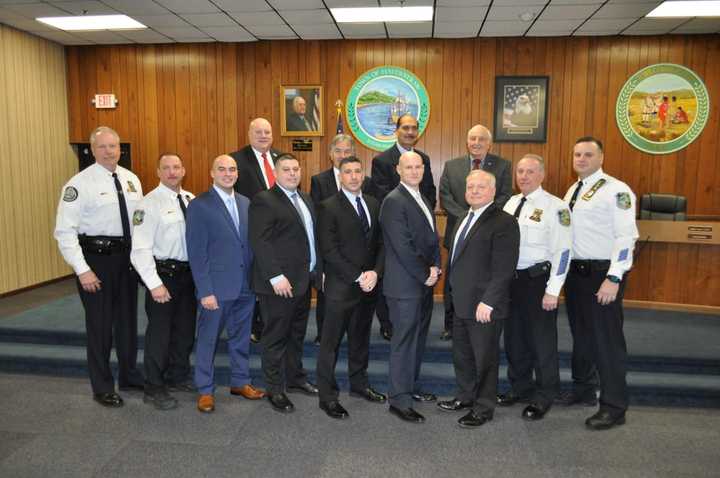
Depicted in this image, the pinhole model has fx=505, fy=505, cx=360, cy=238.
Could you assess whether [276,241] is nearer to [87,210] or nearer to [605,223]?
[87,210]

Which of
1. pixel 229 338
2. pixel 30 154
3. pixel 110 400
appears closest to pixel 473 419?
pixel 229 338

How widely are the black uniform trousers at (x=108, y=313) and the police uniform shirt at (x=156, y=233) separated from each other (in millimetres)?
223

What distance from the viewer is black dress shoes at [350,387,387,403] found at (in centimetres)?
330

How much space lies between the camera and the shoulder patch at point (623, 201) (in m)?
2.88

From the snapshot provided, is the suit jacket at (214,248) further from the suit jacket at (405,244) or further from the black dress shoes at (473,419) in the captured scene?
the black dress shoes at (473,419)

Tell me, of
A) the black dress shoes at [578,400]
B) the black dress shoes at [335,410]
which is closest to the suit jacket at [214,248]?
the black dress shoes at [335,410]

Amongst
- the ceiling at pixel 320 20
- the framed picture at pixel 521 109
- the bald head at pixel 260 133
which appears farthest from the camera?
the framed picture at pixel 521 109

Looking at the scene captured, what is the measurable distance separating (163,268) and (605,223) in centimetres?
267

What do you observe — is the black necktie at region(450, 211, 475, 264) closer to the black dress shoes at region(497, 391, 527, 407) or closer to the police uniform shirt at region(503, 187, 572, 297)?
the police uniform shirt at region(503, 187, 572, 297)

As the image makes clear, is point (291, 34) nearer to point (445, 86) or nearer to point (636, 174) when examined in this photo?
point (445, 86)

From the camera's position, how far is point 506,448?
2.77 meters

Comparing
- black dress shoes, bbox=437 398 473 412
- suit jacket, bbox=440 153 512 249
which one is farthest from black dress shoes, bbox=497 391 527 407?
suit jacket, bbox=440 153 512 249

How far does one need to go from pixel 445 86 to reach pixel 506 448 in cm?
446

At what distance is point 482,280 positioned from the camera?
284 cm
